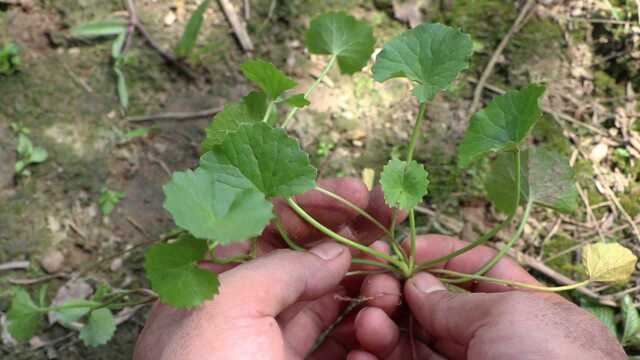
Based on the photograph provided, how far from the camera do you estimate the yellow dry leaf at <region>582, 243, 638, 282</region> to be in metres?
1.42

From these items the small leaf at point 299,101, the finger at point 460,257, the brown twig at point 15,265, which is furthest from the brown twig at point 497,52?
the brown twig at point 15,265

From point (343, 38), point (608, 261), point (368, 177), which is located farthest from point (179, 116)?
point (608, 261)

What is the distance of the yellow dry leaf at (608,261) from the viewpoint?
55.9 inches

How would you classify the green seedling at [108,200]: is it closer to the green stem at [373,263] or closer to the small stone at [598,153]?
the green stem at [373,263]

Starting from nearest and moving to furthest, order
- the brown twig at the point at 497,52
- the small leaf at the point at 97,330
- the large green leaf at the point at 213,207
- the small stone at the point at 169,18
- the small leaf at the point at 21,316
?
the large green leaf at the point at 213,207 → the small leaf at the point at 21,316 → the small leaf at the point at 97,330 → the brown twig at the point at 497,52 → the small stone at the point at 169,18

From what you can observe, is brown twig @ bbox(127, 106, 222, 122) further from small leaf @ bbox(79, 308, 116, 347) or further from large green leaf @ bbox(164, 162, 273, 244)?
large green leaf @ bbox(164, 162, 273, 244)

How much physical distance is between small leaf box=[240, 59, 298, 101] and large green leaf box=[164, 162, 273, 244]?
25cm

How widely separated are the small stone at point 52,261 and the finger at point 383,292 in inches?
43.8

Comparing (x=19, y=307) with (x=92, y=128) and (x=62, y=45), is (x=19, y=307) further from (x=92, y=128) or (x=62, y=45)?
(x=62, y=45)

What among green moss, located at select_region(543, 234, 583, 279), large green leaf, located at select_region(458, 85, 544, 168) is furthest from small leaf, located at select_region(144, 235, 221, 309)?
green moss, located at select_region(543, 234, 583, 279)

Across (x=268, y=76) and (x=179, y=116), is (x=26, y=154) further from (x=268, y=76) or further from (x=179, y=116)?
(x=268, y=76)

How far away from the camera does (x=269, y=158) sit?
3.88ft

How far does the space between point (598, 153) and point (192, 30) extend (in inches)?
58.2

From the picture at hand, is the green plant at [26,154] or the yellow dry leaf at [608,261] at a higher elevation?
the yellow dry leaf at [608,261]
